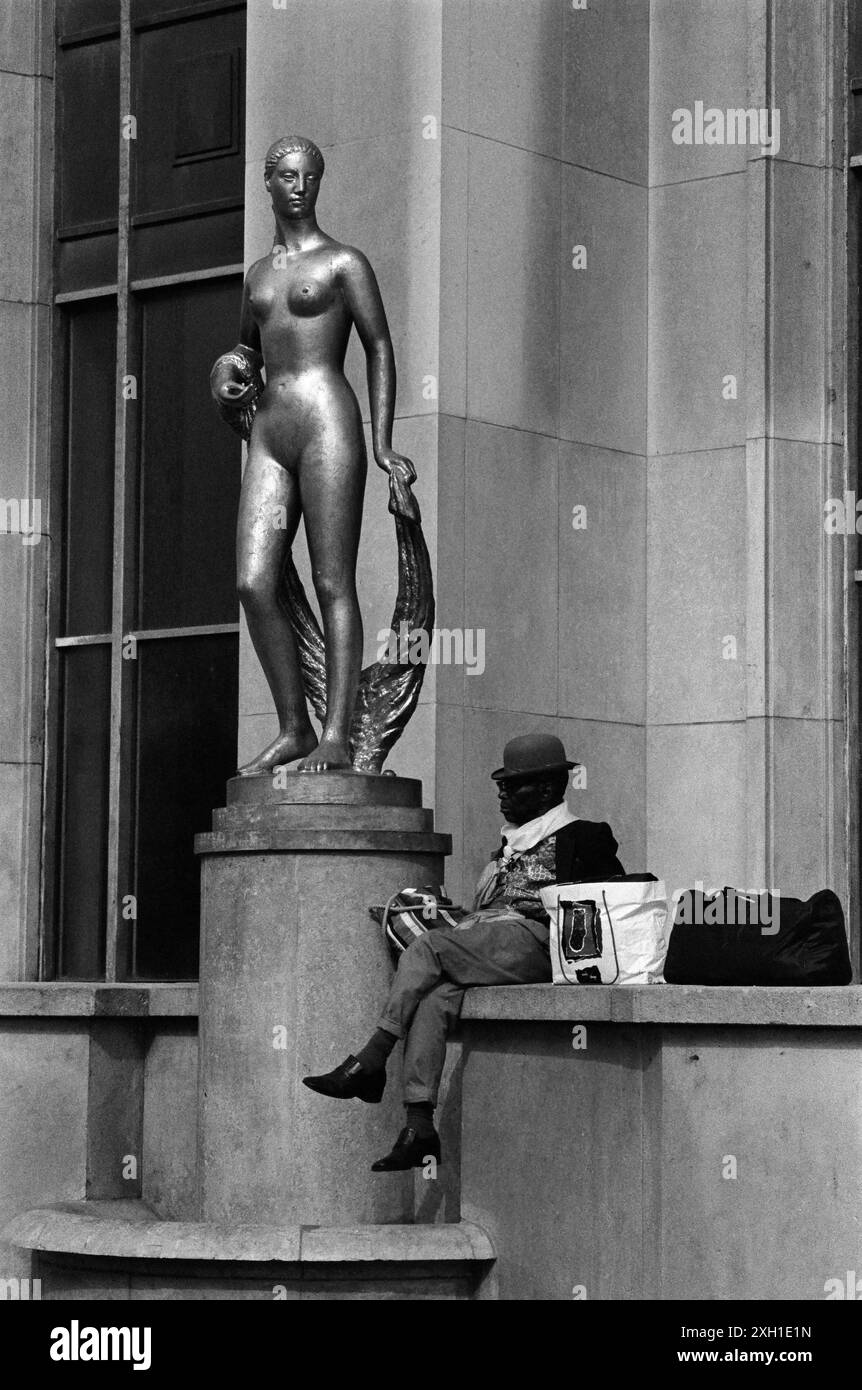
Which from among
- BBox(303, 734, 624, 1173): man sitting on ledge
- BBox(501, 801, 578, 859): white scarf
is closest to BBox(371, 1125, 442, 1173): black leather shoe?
BBox(303, 734, 624, 1173): man sitting on ledge

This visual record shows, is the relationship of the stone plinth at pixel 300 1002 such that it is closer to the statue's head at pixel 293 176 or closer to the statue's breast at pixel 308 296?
the statue's breast at pixel 308 296

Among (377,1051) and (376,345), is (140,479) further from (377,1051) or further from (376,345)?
(377,1051)

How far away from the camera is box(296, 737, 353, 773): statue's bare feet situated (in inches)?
474

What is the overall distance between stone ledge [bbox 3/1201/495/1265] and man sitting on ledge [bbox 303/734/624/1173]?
14.9 inches

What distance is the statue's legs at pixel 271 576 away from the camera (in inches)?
485

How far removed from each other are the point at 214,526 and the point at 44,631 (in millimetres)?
1611

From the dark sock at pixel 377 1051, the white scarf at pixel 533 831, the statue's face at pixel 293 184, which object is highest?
the statue's face at pixel 293 184

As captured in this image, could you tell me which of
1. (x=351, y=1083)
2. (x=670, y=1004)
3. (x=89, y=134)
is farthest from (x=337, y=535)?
(x=89, y=134)

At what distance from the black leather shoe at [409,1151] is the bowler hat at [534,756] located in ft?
6.40

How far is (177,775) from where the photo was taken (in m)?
16.6

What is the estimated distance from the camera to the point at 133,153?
56.2ft

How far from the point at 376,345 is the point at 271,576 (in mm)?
1213

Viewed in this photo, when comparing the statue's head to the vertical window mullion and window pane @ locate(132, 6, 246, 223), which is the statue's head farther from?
the vertical window mullion

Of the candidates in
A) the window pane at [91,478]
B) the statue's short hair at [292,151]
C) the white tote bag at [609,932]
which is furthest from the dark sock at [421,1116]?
the window pane at [91,478]
